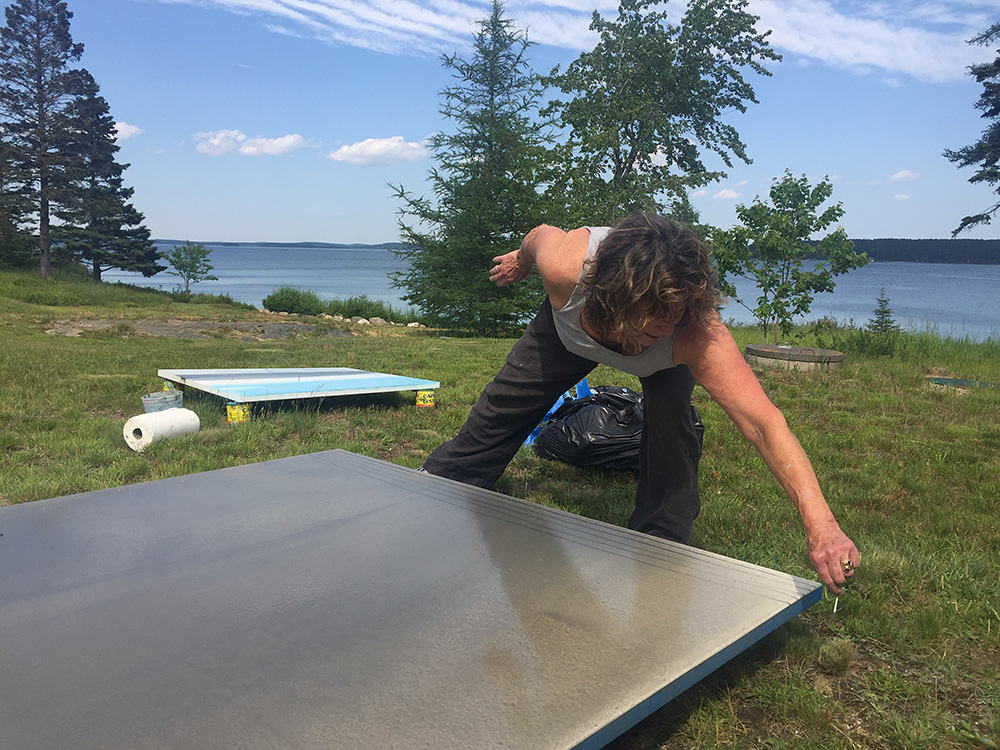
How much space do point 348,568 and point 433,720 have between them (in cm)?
67

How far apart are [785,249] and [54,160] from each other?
26009mm

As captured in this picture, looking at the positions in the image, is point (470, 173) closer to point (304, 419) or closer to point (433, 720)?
point (304, 419)

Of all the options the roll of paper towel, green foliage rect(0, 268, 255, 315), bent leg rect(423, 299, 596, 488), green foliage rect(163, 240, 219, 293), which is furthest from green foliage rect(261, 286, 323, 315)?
bent leg rect(423, 299, 596, 488)

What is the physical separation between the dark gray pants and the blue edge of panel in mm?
716

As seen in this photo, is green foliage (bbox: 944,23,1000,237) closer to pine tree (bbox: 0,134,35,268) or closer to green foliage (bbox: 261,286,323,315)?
green foliage (bbox: 261,286,323,315)

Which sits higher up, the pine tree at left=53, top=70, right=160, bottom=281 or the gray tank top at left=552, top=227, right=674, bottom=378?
the pine tree at left=53, top=70, right=160, bottom=281

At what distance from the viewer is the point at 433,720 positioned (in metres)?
1.23

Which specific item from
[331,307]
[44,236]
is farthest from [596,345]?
[44,236]

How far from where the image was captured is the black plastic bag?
360 centimetres

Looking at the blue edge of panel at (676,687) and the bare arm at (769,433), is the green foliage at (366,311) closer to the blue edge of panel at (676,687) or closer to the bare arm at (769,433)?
the bare arm at (769,433)

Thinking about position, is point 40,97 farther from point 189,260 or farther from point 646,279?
point 646,279

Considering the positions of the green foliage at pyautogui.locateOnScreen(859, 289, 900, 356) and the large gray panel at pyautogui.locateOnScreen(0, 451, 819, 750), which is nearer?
the large gray panel at pyautogui.locateOnScreen(0, 451, 819, 750)

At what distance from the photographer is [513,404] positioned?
2.80 m

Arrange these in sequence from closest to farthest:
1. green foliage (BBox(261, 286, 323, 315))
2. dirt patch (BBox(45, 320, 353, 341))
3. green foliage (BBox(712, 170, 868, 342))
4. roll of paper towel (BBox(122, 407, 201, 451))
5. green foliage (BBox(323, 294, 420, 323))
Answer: roll of paper towel (BBox(122, 407, 201, 451)) < green foliage (BBox(712, 170, 868, 342)) < dirt patch (BBox(45, 320, 353, 341)) < green foliage (BBox(323, 294, 420, 323)) < green foliage (BBox(261, 286, 323, 315))
